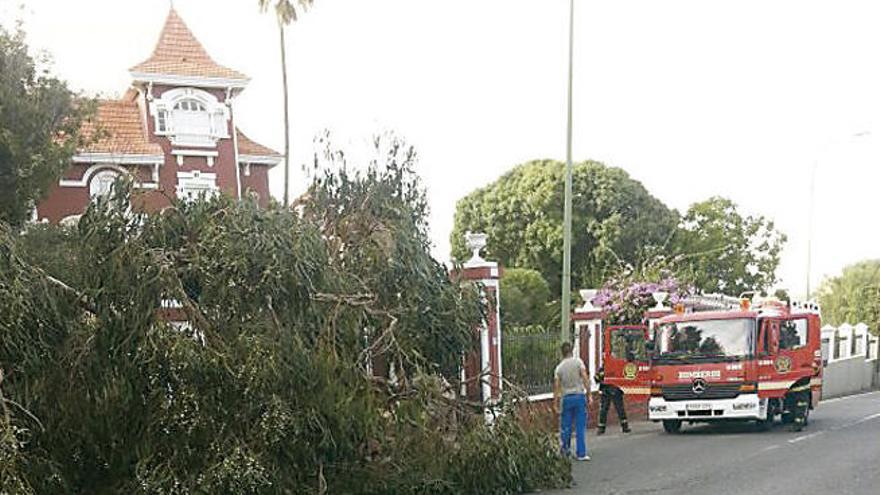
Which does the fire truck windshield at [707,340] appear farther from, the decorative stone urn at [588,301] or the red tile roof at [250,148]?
the red tile roof at [250,148]

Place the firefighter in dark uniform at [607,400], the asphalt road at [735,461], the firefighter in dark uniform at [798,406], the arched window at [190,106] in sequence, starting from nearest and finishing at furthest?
1. the asphalt road at [735,461]
2. the firefighter in dark uniform at [798,406]
3. the firefighter in dark uniform at [607,400]
4. the arched window at [190,106]

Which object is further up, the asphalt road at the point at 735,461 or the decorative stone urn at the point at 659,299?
the decorative stone urn at the point at 659,299

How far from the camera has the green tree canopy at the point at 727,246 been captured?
5262cm

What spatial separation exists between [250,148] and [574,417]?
802 inches

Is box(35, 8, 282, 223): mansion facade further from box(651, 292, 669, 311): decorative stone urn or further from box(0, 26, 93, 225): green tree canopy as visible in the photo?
box(651, 292, 669, 311): decorative stone urn

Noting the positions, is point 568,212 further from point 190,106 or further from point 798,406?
point 190,106

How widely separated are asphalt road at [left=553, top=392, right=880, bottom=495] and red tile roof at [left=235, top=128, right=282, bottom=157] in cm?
1636

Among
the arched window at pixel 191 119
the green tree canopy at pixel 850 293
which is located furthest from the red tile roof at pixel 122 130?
the green tree canopy at pixel 850 293

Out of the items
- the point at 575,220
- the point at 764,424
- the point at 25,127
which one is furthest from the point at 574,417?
the point at 575,220

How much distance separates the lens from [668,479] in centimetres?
1362

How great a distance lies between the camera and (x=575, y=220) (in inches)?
1994

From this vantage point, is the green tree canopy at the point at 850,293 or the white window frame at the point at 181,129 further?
the green tree canopy at the point at 850,293

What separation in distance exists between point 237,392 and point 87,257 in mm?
2242

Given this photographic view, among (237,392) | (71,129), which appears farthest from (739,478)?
(71,129)
